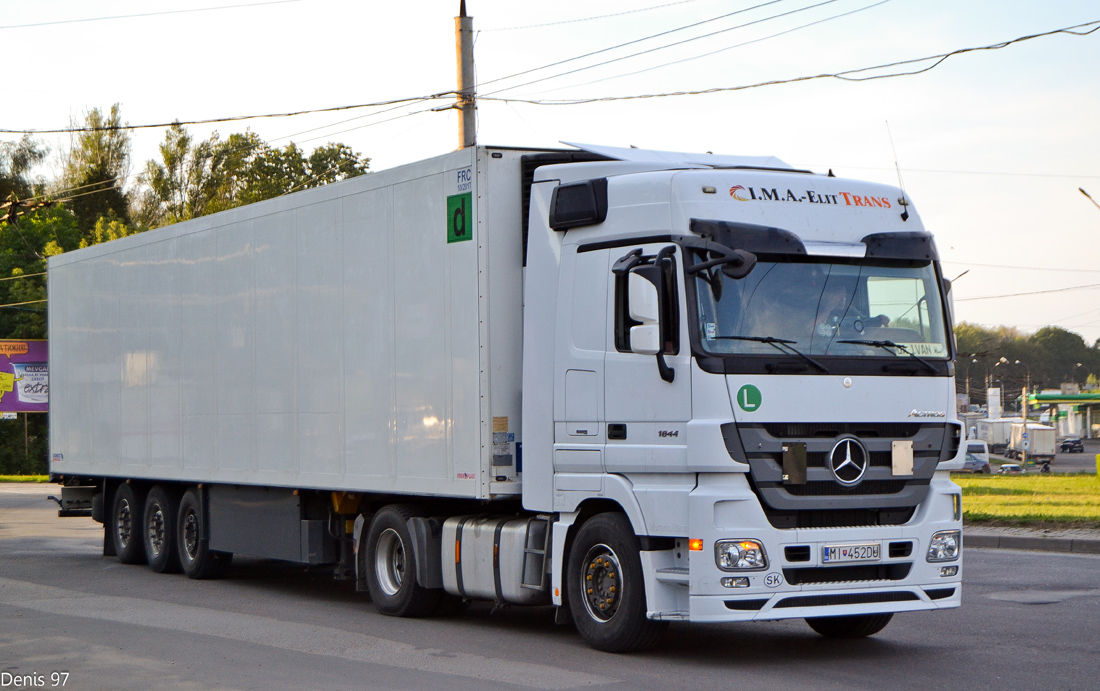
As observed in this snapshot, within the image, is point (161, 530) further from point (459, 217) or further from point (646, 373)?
point (646, 373)

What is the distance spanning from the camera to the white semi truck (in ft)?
27.7

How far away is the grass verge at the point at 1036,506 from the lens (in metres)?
17.8

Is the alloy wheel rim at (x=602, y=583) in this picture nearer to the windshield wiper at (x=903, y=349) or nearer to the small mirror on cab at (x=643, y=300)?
the small mirror on cab at (x=643, y=300)

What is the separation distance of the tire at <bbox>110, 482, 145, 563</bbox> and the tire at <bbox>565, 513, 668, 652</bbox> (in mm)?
9124

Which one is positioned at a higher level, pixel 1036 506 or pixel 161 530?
pixel 161 530

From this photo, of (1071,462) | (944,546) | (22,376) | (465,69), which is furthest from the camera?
(1071,462)

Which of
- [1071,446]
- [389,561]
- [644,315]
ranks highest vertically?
[644,315]

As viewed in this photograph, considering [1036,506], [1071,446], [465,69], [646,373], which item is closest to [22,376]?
[465,69]

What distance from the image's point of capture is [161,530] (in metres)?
16.0

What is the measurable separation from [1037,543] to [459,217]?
388 inches

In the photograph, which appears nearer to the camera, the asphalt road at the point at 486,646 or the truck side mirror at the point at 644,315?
the asphalt road at the point at 486,646

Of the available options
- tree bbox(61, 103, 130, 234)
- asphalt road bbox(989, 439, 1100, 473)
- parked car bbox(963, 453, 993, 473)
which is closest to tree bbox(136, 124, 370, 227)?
tree bbox(61, 103, 130, 234)

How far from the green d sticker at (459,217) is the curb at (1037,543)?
967cm

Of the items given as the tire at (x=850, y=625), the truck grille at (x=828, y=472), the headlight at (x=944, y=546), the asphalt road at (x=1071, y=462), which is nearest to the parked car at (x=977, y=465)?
the asphalt road at (x=1071, y=462)
